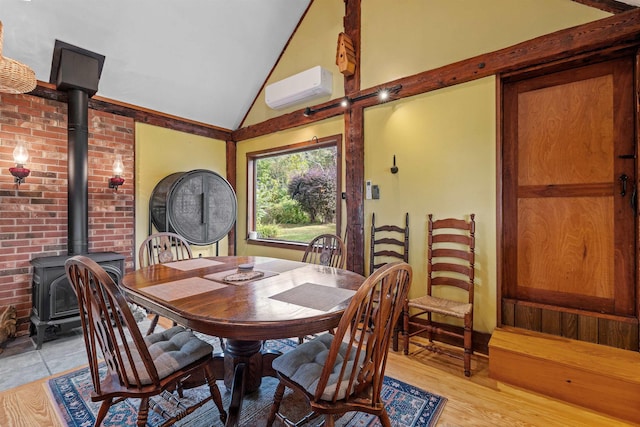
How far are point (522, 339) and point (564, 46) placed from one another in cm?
Result: 212

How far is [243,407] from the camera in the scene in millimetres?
1802

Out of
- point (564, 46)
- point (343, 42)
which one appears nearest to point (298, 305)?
point (564, 46)

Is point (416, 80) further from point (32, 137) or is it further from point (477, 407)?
point (32, 137)

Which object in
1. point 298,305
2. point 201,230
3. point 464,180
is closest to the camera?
point 298,305

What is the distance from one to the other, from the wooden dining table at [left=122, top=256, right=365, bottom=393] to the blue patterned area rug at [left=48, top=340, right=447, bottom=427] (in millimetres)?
165

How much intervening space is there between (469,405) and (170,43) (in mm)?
4216

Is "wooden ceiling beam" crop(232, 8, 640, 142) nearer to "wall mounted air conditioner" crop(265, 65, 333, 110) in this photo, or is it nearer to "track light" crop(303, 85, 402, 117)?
"track light" crop(303, 85, 402, 117)

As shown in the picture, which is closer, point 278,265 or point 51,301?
point 278,265

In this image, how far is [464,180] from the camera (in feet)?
8.65

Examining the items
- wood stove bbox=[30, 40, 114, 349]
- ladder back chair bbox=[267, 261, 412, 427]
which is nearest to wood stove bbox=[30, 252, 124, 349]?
wood stove bbox=[30, 40, 114, 349]

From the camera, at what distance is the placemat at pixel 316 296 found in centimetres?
140

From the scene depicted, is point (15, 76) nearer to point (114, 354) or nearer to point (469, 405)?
point (114, 354)

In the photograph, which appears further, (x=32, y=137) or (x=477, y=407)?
(x=32, y=137)

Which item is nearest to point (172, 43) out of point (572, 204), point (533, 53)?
point (533, 53)
